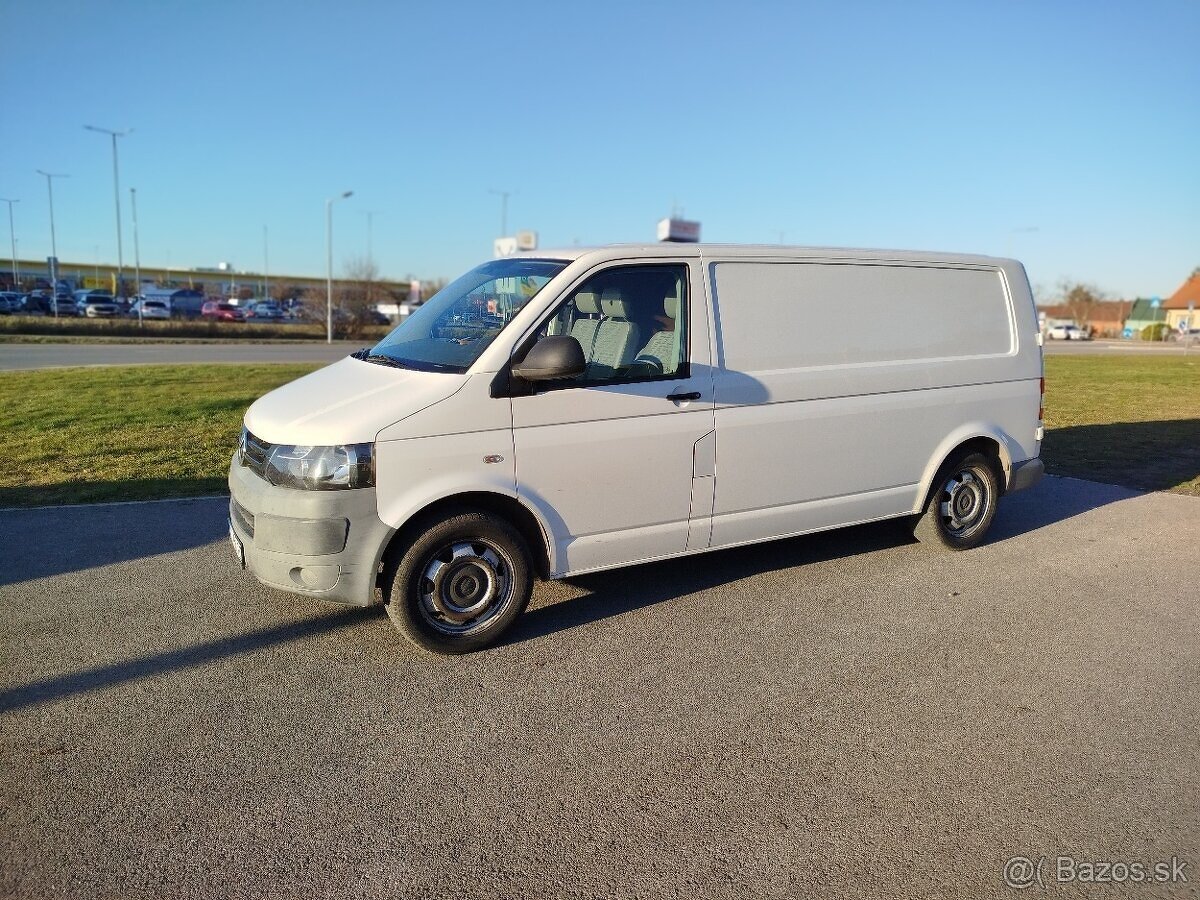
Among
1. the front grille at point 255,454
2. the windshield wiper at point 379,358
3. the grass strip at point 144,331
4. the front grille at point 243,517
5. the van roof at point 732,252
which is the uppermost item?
the van roof at point 732,252

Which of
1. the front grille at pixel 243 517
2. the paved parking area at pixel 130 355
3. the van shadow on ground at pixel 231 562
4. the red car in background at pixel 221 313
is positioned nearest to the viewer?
the van shadow on ground at pixel 231 562

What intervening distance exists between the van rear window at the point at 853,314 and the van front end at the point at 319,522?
2.19m

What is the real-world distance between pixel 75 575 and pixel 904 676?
5.03 meters

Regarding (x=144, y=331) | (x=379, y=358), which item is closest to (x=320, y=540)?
(x=379, y=358)

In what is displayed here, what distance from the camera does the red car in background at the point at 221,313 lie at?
61.3 metres

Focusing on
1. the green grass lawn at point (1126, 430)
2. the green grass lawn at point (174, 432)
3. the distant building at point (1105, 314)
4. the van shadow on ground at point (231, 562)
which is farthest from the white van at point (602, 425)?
the distant building at point (1105, 314)

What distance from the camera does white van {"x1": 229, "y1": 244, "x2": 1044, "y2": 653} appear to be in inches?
169

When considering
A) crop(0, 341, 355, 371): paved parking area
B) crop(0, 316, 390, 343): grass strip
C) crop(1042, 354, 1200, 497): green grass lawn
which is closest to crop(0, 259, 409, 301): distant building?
→ crop(0, 316, 390, 343): grass strip

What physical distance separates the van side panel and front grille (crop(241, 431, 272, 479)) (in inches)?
96.9

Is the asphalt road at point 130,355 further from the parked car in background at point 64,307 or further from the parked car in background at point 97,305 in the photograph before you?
the parked car in background at point 97,305

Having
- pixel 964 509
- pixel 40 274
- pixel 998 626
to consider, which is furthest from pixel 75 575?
pixel 40 274

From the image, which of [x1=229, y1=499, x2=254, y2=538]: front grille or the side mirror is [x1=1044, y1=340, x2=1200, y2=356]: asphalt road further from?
[x1=229, y1=499, x2=254, y2=538]: front grille

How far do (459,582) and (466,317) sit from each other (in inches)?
59.6

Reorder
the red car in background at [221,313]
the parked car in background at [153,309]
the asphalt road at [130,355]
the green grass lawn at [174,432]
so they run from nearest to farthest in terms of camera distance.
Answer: the green grass lawn at [174,432] → the asphalt road at [130,355] → the parked car in background at [153,309] → the red car in background at [221,313]
